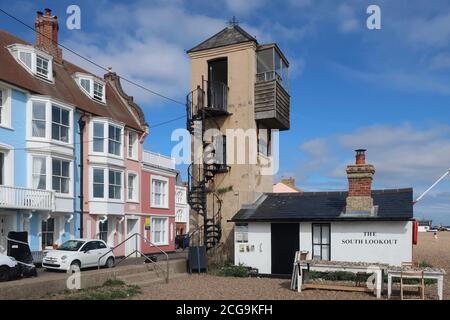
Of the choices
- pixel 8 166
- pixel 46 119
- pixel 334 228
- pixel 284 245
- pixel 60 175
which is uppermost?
pixel 46 119

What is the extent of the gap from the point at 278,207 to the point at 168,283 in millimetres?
5904

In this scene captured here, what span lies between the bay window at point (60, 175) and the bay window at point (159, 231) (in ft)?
33.7

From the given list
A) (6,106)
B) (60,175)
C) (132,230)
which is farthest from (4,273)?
(132,230)

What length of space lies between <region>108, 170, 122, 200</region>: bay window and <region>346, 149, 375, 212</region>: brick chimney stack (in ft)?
49.3

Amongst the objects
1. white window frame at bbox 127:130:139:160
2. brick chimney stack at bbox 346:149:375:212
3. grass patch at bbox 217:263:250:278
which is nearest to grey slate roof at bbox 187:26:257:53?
brick chimney stack at bbox 346:149:375:212

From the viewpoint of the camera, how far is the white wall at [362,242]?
17219 millimetres

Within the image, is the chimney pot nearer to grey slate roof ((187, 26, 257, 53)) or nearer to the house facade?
grey slate roof ((187, 26, 257, 53))

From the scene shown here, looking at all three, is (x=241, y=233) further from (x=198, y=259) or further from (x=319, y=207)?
(x=319, y=207)

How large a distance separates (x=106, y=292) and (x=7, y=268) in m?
3.52

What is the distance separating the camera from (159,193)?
116ft

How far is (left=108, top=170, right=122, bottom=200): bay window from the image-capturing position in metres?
28.2

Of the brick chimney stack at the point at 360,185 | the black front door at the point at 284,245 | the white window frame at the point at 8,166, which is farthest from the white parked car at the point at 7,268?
the brick chimney stack at the point at 360,185

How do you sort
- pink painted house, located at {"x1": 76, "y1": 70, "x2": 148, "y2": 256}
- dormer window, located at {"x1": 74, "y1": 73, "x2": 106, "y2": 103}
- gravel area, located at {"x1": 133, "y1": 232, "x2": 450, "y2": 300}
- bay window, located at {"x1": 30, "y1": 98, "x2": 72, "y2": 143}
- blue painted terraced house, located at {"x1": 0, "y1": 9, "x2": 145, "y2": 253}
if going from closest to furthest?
1. gravel area, located at {"x1": 133, "y1": 232, "x2": 450, "y2": 300}
2. blue painted terraced house, located at {"x1": 0, "y1": 9, "x2": 145, "y2": 253}
3. bay window, located at {"x1": 30, "y1": 98, "x2": 72, "y2": 143}
4. pink painted house, located at {"x1": 76, "y1": 70, "x2": 148, "y2": 256}
5. dormer window, located at {"x1": 74, "y1": 73, "x2": 106, "y2": 103}
